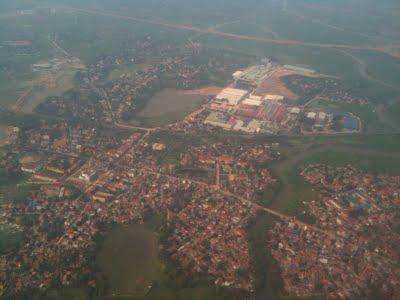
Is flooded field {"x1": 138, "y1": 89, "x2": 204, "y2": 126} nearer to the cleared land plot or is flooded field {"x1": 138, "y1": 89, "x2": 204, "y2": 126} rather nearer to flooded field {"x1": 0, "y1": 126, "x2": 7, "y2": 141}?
the cleared land plot

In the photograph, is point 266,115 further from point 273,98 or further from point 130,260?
point 130,260

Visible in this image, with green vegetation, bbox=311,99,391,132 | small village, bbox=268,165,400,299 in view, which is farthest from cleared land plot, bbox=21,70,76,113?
small village, bbox=268,165,400,299

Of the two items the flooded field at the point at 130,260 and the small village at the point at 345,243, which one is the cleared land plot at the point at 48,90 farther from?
the small village at the point at 345,243

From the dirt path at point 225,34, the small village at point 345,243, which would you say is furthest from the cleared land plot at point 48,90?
the small village at point 345,243

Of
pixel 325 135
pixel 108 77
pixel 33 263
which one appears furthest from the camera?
pixel 108 77

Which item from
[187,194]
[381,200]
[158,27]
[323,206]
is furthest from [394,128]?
[158,27]

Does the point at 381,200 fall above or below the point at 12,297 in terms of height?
above

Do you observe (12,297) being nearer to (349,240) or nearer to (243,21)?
(349,240)
